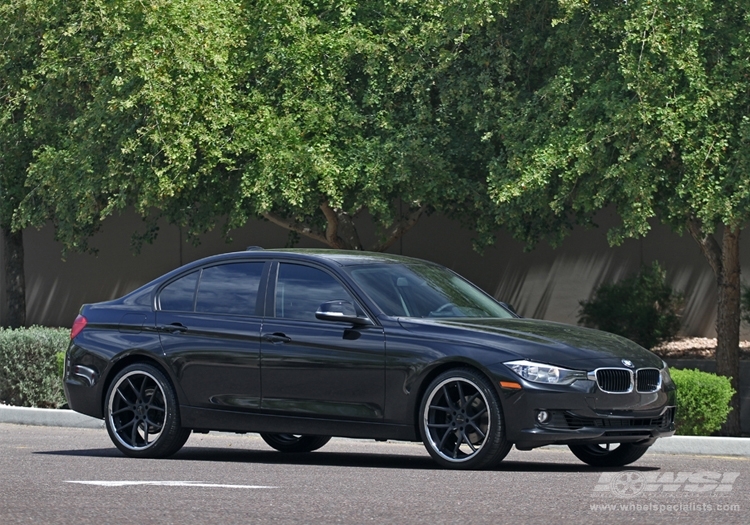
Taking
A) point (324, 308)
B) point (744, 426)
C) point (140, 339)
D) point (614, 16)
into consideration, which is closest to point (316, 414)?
point (324, 308)

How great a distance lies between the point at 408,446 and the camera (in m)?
13.8

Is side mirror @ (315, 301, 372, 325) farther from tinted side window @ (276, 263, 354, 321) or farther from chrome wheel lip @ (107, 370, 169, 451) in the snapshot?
chrome wheel lip @ (107, 370, 169, 451)

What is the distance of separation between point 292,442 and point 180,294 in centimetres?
177

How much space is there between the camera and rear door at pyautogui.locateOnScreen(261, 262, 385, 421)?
34.2 ft

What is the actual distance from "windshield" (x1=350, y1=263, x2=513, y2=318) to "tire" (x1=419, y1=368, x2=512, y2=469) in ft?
2.75

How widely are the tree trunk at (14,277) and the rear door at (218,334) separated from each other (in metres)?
19.5

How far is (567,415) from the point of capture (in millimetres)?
9797

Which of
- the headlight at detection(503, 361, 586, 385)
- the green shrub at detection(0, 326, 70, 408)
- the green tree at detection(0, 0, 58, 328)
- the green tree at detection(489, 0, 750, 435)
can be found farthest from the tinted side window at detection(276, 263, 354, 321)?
the green tree at detection(0, 0, 58, 328)

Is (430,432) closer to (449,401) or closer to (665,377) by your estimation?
(449,401)

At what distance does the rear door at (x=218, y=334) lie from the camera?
10992 millimetres

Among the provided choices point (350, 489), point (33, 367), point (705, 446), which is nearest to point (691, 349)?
point (705, 446)

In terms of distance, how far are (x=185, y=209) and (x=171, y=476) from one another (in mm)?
13812

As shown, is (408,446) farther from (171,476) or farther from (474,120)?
(474,120)

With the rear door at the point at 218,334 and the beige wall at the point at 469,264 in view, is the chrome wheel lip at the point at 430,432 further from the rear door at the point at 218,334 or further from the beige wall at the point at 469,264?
the beige wall at the point at 469,264
